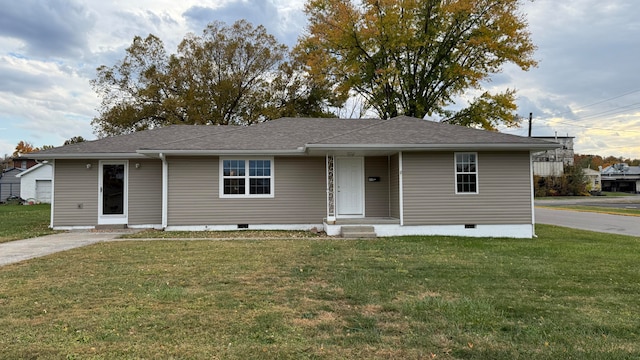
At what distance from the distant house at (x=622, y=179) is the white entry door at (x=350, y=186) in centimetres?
6897

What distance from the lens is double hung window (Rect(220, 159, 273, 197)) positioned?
41.4 feet

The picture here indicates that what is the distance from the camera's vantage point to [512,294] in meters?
5.16

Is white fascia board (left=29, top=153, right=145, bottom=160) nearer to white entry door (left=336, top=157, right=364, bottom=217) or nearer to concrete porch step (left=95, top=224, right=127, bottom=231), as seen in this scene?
concrete porch step (left=95, top=224, right=127, bottom=231)

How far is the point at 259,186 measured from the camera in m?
12.7

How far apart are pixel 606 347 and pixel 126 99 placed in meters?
30.2

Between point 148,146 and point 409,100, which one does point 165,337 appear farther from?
point 409,100

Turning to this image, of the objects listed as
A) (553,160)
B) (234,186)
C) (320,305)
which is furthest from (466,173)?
(553,160)

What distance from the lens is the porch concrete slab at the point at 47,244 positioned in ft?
26.3

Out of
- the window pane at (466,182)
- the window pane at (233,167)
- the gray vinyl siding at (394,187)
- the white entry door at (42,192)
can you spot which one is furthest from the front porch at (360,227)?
the white entry door at (42,192)

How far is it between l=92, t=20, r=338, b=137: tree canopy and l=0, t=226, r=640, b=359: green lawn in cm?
2051

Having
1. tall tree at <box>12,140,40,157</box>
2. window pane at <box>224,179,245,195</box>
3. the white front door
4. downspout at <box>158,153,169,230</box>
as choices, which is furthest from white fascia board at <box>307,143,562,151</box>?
tall tree at <box>12,140,40,157</box>

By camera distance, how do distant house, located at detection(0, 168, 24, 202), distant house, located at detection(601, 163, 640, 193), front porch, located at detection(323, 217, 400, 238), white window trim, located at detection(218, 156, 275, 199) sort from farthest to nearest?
distant house, located at detection(601, 163, 640, 193), distant house, located at detection(0, 168, 24, 202), white window trim, located at detection(218, 156, 275, 199), front porch, located at detection(323, 217, 400, 238)

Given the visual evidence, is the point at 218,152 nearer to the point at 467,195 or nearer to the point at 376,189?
the point at 376,189

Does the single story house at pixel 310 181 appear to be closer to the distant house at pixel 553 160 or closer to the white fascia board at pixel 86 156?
the white fascia board at pixel 86 156
